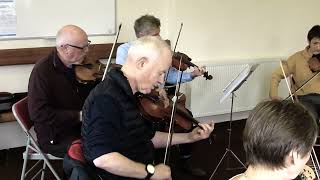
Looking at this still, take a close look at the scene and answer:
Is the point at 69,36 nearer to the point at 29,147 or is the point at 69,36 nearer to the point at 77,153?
the point at 29,147

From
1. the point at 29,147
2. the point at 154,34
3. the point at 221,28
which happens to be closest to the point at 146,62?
the point at 29,147

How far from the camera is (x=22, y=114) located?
2109mm

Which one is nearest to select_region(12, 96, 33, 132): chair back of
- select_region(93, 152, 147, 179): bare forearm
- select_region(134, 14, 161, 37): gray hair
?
select_region(93, 152, 147, 179): bare forearm

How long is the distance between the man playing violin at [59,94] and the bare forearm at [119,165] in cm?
77

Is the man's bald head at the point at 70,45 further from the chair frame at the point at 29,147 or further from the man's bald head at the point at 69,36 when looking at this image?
the chair frame at the point at 29,147

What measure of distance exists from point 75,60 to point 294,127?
165cm

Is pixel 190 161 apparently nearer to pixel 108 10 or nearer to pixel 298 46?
pixel 108 10

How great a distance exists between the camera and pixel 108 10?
3.45 m

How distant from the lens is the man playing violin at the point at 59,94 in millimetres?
2143

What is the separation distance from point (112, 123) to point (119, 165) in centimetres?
16

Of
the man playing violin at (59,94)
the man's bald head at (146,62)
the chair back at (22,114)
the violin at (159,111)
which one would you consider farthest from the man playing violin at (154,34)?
the man's bald head at (146,62)

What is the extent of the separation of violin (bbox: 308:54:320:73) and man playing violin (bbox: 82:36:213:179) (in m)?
2.17

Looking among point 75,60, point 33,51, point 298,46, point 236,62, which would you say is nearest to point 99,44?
point 33,51

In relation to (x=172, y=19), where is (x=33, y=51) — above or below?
below
